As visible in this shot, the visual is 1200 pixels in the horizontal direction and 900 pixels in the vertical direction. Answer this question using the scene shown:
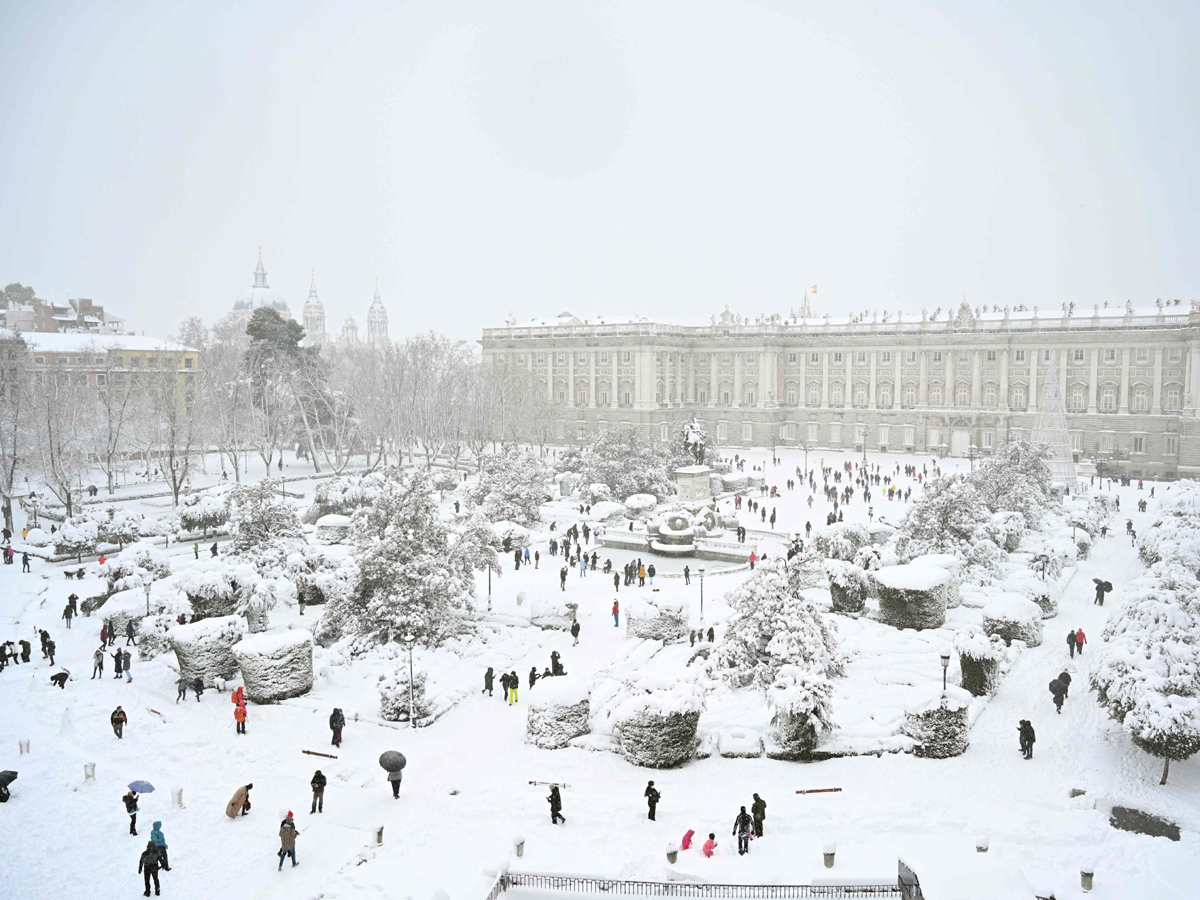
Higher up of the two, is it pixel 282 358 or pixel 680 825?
pixel 282 358

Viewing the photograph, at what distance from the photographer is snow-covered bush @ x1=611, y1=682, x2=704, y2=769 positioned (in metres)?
16.2

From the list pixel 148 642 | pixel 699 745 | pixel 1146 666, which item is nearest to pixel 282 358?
pixel 148 642

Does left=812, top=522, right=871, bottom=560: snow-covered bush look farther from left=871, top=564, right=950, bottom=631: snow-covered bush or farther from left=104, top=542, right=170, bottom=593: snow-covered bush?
left=104, top=542, right=170, bottom=593: snow-covered bush

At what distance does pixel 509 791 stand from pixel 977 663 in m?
10.3

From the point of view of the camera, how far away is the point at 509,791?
15.1m

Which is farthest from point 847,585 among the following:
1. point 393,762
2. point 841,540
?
point 393,762

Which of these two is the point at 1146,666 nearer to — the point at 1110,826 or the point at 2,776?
the point at 1110,826

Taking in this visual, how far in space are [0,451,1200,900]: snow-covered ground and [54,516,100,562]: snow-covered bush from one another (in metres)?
11.5

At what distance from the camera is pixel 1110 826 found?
1388 centimetres

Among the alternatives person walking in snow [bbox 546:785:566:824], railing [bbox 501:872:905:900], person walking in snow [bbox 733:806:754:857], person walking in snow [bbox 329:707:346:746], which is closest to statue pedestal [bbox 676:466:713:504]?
person walking in snow [bbox 329:707:346:746]

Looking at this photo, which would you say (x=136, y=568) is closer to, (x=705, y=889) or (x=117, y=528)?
(x=117, y=528)

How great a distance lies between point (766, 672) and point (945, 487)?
40.3ft

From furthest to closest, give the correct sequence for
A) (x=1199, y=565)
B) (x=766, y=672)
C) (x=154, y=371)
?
(x=154, y=371) < (x=1199, y=565) < (x=766, y=672)

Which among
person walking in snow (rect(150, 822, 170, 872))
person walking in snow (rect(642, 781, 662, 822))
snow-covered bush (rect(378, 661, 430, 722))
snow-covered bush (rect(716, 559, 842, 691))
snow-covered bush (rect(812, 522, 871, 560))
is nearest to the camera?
person walking in snow (rect(150, 822, 170, 872))
